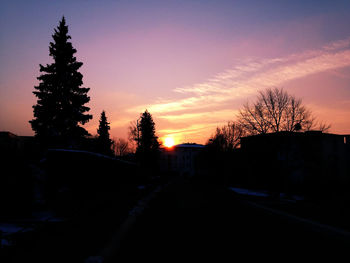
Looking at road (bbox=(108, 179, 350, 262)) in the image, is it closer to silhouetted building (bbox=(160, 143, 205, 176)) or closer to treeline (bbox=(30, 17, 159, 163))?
treeline (bbox=(30, 17, 159, 163))

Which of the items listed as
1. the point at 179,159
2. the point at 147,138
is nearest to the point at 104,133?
the point at 147,138

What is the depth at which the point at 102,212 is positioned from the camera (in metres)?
11.0

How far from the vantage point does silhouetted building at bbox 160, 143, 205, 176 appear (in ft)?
418

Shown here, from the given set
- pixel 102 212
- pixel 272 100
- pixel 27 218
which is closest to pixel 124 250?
pixel 102 212

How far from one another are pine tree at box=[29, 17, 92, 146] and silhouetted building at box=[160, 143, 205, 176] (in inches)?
3957

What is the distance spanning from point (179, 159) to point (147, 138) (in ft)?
211

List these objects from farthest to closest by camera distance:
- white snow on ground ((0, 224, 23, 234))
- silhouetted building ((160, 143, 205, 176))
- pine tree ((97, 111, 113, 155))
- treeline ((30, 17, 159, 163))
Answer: silhouetted building ((160, 143, 205, 176))
pine tree ((97, 111, 113, 155))
treeline ((30, 17, 159, 163))
white snow on ground ((0, 224, 23, 234))

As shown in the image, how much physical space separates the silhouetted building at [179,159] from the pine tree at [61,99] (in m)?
101

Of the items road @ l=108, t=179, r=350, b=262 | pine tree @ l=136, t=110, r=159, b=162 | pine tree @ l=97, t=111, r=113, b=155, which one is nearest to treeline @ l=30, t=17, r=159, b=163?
road @ l=108, t=179, r=350, b=262

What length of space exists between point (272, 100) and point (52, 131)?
27.3 meters

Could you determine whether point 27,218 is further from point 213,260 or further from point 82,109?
point 82,109

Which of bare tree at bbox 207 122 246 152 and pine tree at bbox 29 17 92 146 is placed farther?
bare tree at bbox 207 122 246 152

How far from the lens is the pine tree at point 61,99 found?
84.6 feet

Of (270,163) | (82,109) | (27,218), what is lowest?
(27,218)
